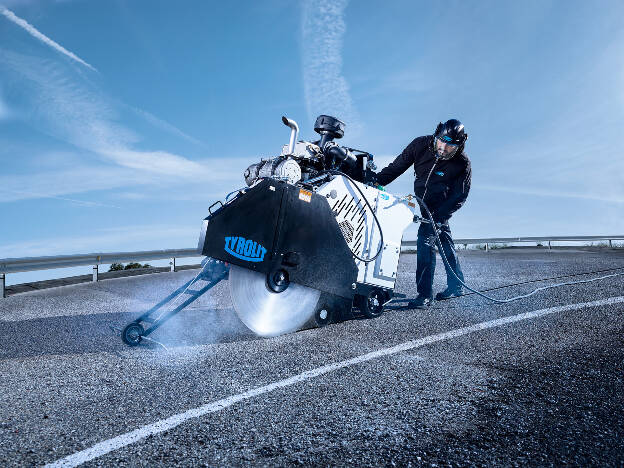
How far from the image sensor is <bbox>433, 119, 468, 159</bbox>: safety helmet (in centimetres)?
591

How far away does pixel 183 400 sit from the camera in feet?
10.0

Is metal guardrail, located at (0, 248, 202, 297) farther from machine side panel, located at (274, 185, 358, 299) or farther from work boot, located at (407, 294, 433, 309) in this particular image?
work boot, located at (407, 294, 433, 309)

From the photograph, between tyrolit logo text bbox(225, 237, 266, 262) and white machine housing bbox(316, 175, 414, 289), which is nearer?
tyrolit logo text bbox(225, 237, 266, 262)

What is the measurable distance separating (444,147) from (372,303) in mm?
2341

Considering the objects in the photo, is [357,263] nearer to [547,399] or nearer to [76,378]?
[547,399]

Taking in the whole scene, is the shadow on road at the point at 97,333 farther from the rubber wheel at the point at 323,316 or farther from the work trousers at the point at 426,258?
the work trousers at the point at 426,258

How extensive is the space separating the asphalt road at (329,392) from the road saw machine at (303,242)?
29 centimetres

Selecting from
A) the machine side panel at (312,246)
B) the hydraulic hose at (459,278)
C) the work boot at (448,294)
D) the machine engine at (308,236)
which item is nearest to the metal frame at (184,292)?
the machine engine at (308,236)

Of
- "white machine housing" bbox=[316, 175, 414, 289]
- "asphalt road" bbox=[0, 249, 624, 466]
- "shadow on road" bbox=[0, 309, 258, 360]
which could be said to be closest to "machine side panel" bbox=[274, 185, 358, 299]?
"white machine housing" bbox=[316, 175, 414, 289]

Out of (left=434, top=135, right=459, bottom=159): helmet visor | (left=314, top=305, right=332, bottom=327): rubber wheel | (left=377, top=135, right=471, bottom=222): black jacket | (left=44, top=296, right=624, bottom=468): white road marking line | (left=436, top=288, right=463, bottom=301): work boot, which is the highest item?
(left=434, top=135, right=459, bottom=159): helmet visor

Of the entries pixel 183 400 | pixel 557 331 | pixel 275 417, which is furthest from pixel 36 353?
pixel 557 331

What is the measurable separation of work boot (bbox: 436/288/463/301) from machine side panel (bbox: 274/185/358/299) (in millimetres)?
2334

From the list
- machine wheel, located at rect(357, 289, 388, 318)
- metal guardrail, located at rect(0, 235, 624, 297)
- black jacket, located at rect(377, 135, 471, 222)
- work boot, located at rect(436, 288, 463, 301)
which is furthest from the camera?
metal guardrail, located at rect(0, 235, 624, 297)

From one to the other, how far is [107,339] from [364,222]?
3.07 m
